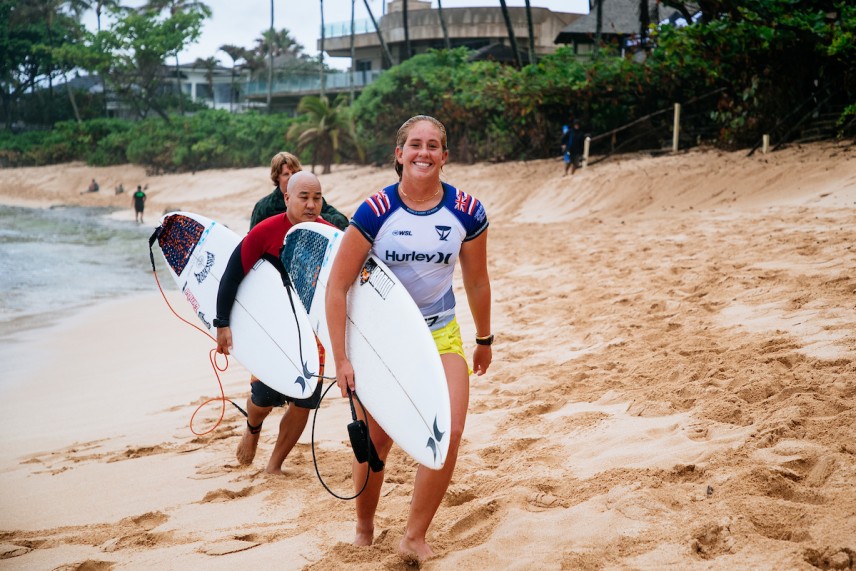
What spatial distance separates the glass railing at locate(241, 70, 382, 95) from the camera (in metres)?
40.3

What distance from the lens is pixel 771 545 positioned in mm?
2266

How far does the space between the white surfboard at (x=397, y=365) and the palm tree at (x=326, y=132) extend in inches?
1023

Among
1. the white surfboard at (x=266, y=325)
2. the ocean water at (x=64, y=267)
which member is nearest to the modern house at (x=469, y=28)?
the ocean water at (x=64, y=267)

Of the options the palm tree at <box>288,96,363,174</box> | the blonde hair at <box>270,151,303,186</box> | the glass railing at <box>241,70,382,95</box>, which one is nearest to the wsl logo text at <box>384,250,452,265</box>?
the blonde hair at <box>270,151,303,186</box>

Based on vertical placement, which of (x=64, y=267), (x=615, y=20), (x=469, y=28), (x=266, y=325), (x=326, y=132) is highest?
(x=469, y=28)

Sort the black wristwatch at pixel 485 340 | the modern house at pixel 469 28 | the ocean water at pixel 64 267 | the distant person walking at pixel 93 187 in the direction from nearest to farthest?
1. the black wristwatch at pixel 485 340
2. the ocean water at pixel 64 267
3. the modern house at pixel 469 28
4. the distant person walking at pixel 93 187

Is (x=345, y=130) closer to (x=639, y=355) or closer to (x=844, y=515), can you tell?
(x=639, y=355)

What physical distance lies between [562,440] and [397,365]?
121 cm

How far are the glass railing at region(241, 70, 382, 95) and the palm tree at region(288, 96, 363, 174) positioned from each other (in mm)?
9948

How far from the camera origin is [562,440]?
3639mm

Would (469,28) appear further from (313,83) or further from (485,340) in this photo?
(485,340)

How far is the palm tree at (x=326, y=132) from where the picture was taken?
28.5 m

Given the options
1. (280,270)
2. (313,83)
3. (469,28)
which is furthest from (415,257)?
(313,83)

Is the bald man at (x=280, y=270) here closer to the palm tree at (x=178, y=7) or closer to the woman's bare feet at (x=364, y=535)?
the woman's bare feet at (x=364, y=535)
